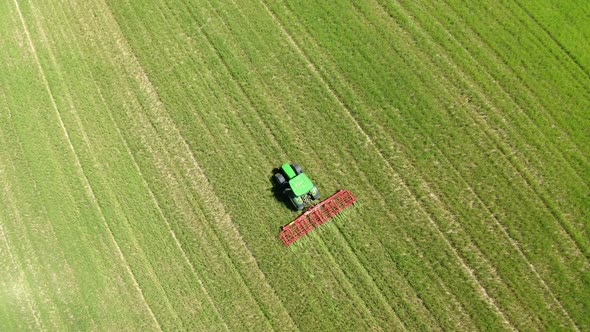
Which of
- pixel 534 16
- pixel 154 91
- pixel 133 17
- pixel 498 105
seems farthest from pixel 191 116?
pixel 534 16

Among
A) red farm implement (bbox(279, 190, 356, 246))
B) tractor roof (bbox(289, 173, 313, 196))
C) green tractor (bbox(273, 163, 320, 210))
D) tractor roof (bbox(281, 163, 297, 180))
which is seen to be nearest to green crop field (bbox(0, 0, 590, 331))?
red farm implement (bbox(279, 190, 356, 246))

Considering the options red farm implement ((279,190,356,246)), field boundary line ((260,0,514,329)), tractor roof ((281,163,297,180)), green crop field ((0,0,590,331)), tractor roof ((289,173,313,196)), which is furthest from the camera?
tractor roof ((281,163,297,180))

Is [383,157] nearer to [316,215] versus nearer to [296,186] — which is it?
[316,215]

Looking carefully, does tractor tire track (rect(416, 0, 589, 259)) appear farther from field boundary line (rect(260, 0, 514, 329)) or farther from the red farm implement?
the red farm implement

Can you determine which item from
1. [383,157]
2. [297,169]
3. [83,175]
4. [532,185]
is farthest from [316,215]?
[83,175]

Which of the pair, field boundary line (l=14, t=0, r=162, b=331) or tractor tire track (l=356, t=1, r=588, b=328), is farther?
field boundary line (l=14, t=0, r=162, b=331)

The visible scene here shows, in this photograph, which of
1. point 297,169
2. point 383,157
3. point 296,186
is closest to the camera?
point 296,186
